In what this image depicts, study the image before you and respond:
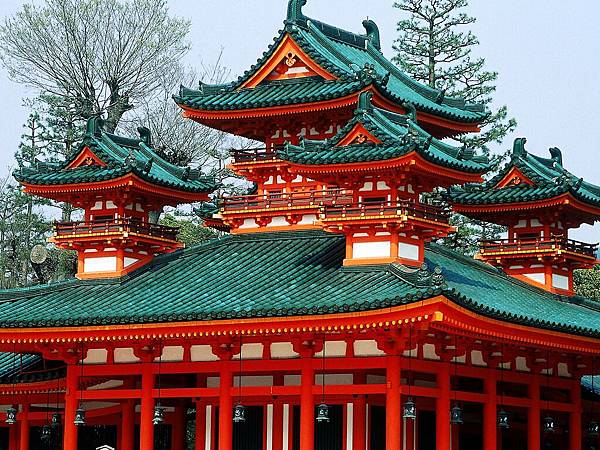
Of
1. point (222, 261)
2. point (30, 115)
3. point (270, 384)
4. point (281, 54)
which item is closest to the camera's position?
point (270, 384)

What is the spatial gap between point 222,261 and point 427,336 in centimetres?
578

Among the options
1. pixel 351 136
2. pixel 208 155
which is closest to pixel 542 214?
pixel 351 136

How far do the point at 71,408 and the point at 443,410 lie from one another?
8215 mm

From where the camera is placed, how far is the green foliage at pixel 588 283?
51031mm

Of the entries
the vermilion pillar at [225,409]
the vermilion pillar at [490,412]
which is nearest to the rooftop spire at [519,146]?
the vermilion pillar at [490,412]

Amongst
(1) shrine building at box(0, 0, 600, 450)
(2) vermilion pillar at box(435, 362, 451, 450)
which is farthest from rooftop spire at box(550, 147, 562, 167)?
(2) vermilion pillar at box(435, 362, 451, 450)

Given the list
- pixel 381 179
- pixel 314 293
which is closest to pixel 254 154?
pixel 381 179

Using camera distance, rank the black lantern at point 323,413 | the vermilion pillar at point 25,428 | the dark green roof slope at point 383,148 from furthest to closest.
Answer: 1. the vermilion pillar at point 25,428
2. the dark green roof slope at point 383,148
3. the black lantern at point 323,413

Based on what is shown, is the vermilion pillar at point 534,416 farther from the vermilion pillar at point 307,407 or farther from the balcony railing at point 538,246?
the vermilion pillar at point 307,407

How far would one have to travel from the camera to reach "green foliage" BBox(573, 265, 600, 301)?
51031mm

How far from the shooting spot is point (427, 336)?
25.7m

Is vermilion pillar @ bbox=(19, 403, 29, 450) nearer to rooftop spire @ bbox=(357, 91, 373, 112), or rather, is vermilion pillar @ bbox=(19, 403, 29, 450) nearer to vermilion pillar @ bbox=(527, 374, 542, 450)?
rooftop spire @ bbox=(357, 91, 373, 112)

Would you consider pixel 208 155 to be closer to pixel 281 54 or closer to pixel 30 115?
pixel 30 115

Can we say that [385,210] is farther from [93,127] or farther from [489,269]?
[93,127]
